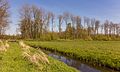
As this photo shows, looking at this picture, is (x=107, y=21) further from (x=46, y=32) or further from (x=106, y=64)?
(x=106, y=64)

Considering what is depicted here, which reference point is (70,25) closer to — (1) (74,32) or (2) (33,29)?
(1) (74,32)

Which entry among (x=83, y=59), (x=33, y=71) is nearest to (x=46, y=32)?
(x=83, y=59)

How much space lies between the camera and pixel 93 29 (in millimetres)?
132750

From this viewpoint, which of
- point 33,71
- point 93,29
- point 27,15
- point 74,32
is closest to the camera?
point 33,71

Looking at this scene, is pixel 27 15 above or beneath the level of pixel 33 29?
above

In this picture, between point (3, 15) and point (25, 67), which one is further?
point (3, 15)

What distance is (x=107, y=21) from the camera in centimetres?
13712

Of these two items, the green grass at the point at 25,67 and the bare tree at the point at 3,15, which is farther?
the bare tree at the point at 3,15

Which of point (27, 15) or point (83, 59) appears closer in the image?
point (83, 59)

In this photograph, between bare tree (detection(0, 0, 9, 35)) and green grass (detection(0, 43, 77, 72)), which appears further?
bare tree (detection(0, 0, 9, 35))

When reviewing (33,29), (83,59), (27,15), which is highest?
(27,15)

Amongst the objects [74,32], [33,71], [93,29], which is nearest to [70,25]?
[74,32]

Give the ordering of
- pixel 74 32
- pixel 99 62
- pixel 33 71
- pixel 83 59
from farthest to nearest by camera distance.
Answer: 1. pixel 74 32
2. pixel 83 59
3. pixel 99 62
4. pixel 33 71

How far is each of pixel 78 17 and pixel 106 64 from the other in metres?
103
